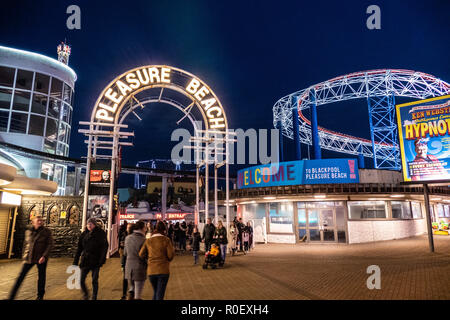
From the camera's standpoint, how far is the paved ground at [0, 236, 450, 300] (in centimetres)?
665

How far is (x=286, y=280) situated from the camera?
26.7 feet

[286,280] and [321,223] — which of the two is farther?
[321,223]

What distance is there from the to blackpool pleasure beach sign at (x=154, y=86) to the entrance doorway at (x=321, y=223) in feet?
29.0

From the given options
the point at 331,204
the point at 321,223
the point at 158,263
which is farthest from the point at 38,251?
the point at 331,204

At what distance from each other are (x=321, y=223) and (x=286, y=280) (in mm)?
11430

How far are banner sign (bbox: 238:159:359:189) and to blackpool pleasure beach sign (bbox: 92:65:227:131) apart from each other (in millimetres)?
7101

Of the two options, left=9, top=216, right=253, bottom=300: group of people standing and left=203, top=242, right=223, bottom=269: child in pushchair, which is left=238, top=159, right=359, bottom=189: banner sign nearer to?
left=203, top=242, right=223, bottom=269: child in pushchair

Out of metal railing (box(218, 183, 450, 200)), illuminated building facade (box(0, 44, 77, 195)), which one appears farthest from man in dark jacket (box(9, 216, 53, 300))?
illuminated building facade (box(0, 44, 77, 195))

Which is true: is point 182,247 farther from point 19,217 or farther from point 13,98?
point 13,98

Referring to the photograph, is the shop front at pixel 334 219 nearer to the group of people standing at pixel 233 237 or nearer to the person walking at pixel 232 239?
the group of people standing at pixel 233 237

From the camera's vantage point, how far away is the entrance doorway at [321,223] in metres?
18.2

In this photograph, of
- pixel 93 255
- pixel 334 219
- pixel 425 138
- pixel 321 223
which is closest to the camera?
pixel 93 255

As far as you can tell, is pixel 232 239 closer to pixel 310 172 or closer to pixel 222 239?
pixel 222 239
